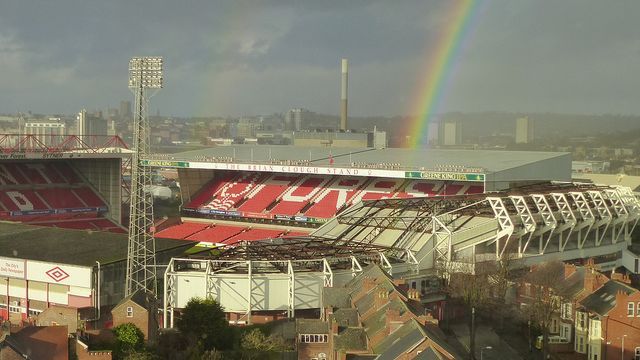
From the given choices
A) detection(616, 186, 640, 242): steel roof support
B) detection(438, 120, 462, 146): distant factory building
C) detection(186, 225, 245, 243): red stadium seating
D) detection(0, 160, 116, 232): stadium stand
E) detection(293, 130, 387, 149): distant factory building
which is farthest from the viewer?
detection(438, 120, 462, 146): distant factory building

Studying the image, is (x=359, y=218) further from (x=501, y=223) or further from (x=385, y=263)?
(x=385, y=263)

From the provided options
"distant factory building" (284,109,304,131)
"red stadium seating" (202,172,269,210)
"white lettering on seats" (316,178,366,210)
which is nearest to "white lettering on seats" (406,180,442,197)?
"white lettering on seats" (316,178,366,210)

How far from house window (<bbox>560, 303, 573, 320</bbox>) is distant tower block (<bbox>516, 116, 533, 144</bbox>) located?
328 ft

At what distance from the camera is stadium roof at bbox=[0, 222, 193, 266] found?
30.0 meters

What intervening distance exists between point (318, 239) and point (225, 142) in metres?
120

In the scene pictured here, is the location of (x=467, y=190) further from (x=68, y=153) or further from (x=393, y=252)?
(x=68, y=153)

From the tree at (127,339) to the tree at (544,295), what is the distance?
11417 millimetres

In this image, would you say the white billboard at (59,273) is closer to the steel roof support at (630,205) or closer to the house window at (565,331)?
the house window at (565,331)

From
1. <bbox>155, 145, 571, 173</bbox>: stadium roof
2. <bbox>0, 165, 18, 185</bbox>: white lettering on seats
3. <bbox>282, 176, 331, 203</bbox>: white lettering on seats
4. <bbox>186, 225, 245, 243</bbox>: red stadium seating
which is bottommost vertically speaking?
<bbox>186, 225, 245, 243</bbox>: red stadium seating

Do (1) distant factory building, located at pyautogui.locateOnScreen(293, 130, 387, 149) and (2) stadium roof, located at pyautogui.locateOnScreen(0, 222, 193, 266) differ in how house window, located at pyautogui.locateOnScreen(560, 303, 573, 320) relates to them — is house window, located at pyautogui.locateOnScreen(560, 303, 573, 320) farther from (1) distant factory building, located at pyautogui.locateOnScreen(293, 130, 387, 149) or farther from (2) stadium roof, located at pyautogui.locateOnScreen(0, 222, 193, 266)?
(1) distant factory building, located at pyautogui.locateOnScreen(293, 130, 387, 149)

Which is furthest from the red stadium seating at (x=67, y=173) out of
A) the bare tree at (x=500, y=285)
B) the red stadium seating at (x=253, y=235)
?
the bare tree at (x=500, y=285)

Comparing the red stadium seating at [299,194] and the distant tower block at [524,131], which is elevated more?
the distant tower block at [524,131]

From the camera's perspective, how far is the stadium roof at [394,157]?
46.5 metres

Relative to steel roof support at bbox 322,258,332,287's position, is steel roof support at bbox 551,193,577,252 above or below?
above
